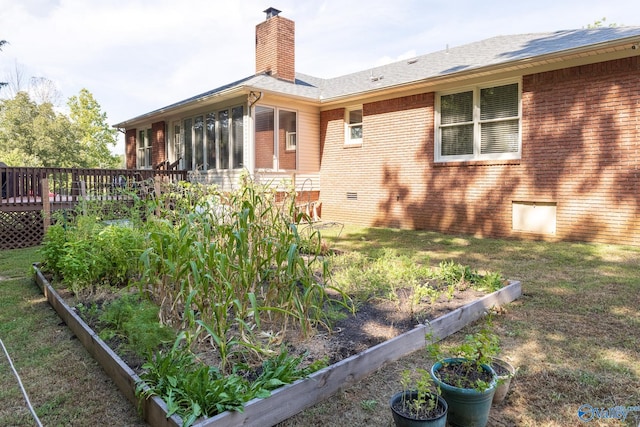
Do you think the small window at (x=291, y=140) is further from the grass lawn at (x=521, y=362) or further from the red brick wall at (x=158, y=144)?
the grass lawn at (x=521, y=362)

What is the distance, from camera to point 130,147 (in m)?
17.2

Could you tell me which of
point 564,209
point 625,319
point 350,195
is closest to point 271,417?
point 625,319

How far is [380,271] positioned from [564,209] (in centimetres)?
483

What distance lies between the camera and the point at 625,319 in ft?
11.6

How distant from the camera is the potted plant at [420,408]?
1.85 meters

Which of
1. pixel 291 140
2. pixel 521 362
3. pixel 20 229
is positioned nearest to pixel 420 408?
pixel 521 362

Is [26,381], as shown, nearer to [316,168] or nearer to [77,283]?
[77,283]

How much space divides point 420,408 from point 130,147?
58.6 feet

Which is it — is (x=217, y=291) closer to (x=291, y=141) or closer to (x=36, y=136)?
(x=291, y=141)

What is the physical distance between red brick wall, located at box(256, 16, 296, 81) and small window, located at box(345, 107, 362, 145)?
2.81 meters

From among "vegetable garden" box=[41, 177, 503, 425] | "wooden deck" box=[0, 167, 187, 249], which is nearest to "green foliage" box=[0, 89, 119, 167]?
"wooden deck" box=[0, 167, 187, 249]

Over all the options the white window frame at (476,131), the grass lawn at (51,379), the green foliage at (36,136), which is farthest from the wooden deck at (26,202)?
the green foliage at (36,136)

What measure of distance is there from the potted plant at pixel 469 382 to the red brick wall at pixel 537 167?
618 cm

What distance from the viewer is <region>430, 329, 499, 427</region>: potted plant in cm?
198
